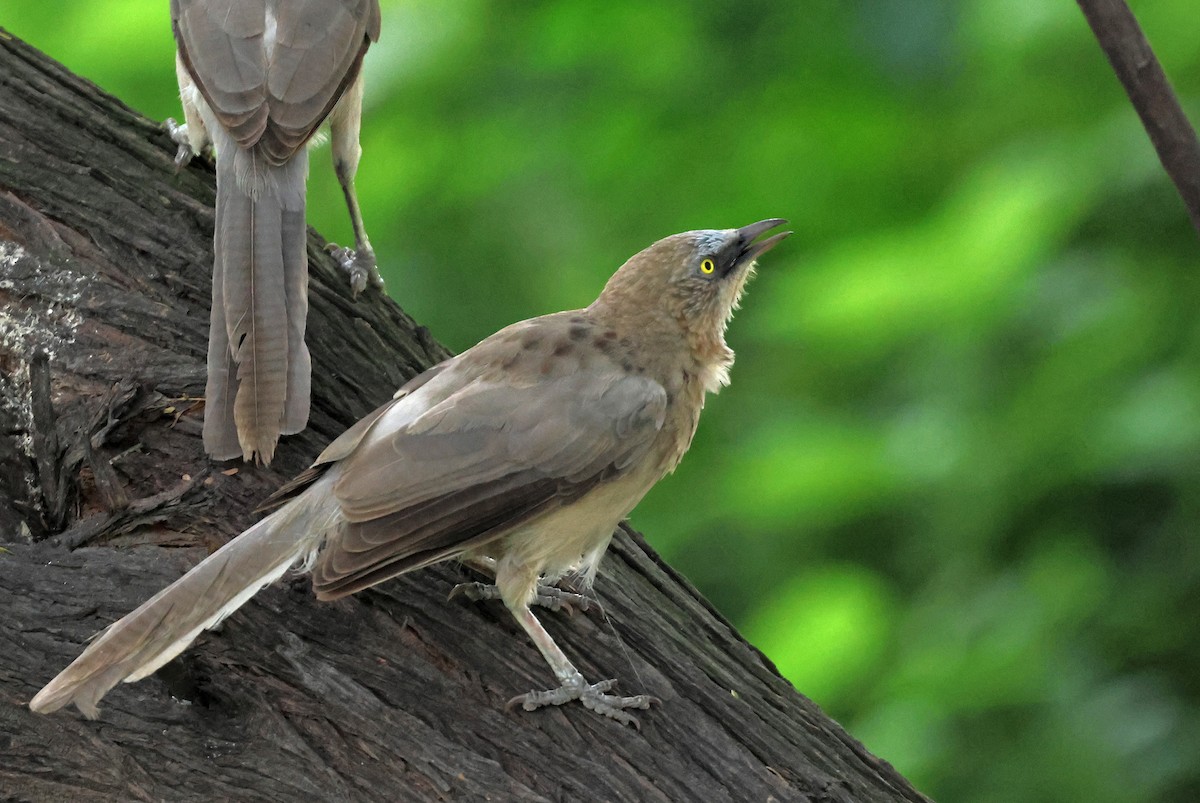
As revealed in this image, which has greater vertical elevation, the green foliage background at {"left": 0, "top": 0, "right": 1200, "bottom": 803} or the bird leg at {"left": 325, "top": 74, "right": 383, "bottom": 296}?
the green foliage background at {"left": 0, "top": 0, "right": 1200, "bottom": 803}

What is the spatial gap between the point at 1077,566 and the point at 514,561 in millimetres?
2459

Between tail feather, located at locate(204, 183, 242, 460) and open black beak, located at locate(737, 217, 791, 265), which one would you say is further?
open black beak, located at locate(737, 217, 791, 265)

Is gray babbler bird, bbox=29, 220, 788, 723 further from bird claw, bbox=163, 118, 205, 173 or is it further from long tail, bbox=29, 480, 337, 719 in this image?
bird claw, bbox=163, 118, 205, 173

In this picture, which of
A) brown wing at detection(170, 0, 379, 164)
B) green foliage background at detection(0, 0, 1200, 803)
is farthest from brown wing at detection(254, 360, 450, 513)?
green foliage background at detection(0, 0, 1200, 803)

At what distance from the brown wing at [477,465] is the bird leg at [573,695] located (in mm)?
317

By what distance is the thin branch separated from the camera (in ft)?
8.33

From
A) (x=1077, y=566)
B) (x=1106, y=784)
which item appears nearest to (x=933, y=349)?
(x=1077, y=566)

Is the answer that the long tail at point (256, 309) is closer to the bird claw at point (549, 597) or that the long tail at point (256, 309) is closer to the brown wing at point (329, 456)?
the brown wing at point (329, 456)

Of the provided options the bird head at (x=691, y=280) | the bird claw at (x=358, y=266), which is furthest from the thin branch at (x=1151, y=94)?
the bird claw at (x=358, y=266)

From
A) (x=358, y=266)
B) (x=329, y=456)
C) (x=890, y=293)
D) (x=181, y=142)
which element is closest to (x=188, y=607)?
(x=329, y=456)

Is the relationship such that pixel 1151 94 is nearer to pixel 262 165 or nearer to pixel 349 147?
pixel 262 165

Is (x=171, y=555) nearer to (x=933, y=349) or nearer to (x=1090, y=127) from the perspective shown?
(x=933, y=349)

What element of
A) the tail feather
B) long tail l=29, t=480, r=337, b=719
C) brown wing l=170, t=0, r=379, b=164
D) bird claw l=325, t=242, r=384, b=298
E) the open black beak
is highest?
the open black beak

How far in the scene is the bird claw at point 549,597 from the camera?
362 cm
